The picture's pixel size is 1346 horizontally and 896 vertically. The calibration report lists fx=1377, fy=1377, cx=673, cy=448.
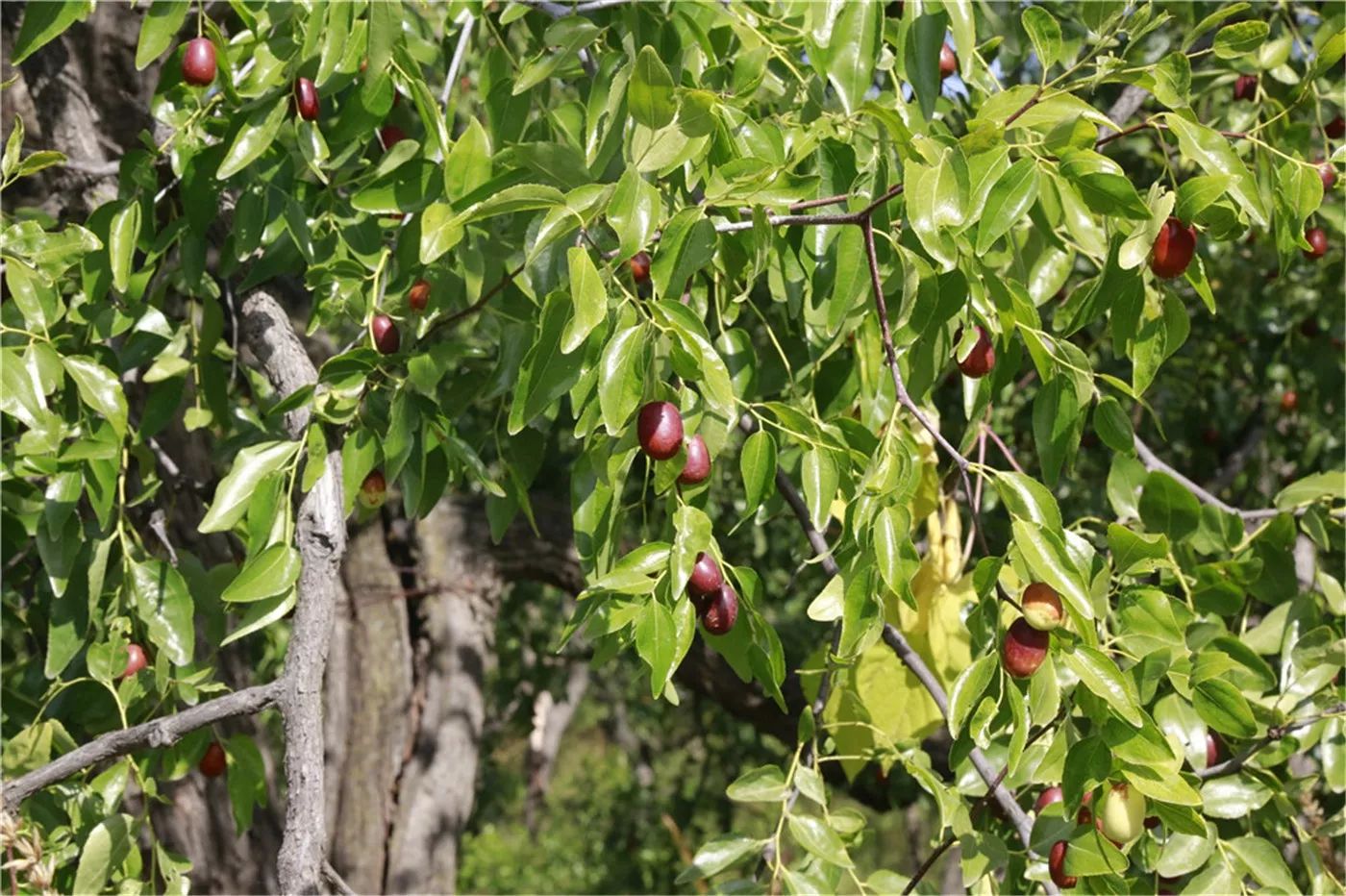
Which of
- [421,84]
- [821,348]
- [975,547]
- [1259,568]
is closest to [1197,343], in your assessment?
[975,547]

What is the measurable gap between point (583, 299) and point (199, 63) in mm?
705

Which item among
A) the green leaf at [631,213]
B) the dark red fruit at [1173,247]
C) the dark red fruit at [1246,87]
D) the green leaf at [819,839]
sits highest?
the green leaf at [631,213]

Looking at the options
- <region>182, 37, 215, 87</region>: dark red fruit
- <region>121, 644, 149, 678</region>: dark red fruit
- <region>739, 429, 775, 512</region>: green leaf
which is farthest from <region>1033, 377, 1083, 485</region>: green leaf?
<region>121, 644, 149, 678</region>: dark red fruit

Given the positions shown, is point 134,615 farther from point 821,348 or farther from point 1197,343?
point 1197,343

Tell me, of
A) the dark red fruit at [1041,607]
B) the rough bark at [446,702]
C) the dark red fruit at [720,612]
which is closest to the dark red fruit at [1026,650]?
the dark red fruit at [1041,607]

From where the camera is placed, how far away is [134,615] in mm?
1586

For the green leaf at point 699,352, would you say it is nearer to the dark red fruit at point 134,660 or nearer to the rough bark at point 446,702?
the dark red fruit at point 134,660

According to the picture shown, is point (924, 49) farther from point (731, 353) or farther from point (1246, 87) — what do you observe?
point (1246, 87)

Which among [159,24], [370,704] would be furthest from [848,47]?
[370,704]

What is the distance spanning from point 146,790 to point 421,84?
2.56 feet

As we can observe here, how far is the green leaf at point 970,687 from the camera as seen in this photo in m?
1.08

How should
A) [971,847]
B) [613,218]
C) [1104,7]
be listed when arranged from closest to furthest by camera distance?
[613,218], [1104,7], [971,847]

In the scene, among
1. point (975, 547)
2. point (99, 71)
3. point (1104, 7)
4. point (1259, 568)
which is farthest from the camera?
point (975, 547)

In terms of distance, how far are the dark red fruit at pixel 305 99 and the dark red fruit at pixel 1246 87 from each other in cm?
123
